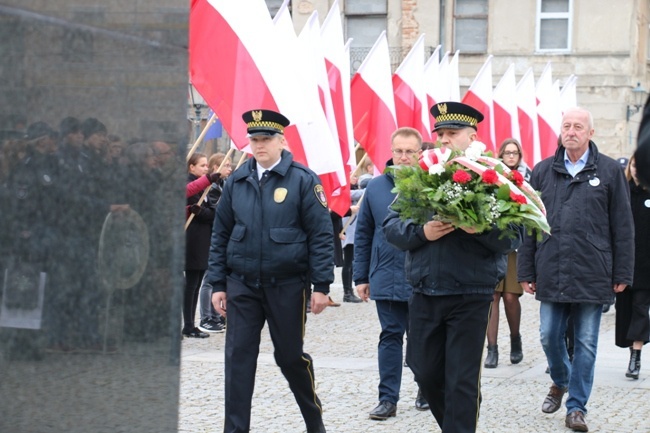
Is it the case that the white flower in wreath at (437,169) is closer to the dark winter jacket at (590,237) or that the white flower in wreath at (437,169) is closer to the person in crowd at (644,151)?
the dark winter jacket at (590,237)

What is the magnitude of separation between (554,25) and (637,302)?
25505 millimetres

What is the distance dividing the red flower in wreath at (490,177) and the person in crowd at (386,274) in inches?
81.0

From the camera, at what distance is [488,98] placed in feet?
67.7

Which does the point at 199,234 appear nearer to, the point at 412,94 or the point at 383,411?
the point at 383,411

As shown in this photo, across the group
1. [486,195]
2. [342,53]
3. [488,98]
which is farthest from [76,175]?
[488,98]

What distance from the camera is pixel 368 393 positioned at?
8.52 meters

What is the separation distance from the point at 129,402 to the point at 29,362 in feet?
1.04

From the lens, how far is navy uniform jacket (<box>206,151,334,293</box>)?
256 inches

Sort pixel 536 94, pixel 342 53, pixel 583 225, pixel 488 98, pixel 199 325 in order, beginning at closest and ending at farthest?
pixel 583 225
pixel 199 325
pixel 342 53
pixel 488 98
pixel 536 94

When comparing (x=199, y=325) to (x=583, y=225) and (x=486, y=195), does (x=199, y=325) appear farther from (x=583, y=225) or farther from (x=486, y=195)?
(x=486, y=195)

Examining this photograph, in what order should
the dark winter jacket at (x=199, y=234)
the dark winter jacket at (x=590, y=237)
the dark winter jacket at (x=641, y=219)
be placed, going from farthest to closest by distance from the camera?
the dark winter jacket at (x=199, y=234), the dark winter jacket at (x=641, y=219), the dark winter jacket at (x=590, y=237)

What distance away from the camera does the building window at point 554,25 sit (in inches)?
1335

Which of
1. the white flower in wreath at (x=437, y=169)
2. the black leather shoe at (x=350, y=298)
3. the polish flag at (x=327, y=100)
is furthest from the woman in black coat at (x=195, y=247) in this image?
the white flower in wreath at (x=437, y=169)

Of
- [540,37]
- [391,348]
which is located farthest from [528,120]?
[391,348]
